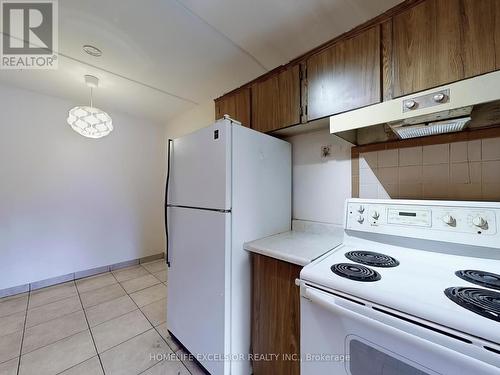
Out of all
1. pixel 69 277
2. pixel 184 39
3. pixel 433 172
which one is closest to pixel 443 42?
pixel 433 172

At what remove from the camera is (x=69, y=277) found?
2.71 m

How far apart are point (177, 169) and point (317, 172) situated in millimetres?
1145

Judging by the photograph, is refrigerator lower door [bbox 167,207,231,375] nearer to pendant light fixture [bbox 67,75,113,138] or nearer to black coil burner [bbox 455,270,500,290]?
black coil burner [bbox 455,270,500,290]

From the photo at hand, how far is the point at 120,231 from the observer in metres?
3.15

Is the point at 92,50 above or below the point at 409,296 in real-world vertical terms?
above

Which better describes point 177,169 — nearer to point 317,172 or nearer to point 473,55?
point 317,172

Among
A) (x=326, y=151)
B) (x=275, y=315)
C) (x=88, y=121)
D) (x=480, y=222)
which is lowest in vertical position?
(x=275, y=315)

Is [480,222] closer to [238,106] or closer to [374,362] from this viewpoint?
[374,362]

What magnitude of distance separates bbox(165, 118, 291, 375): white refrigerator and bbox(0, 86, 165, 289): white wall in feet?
6.45

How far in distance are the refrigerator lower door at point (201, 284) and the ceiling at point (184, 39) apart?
4.15 ft

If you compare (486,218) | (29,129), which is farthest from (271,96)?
(29,129)

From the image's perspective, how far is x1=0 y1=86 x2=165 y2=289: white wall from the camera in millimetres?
2352

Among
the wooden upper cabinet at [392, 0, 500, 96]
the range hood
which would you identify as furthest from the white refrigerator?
the wooden upper cabinet at [392, 0, 500, 96]

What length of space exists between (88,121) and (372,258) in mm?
2618
